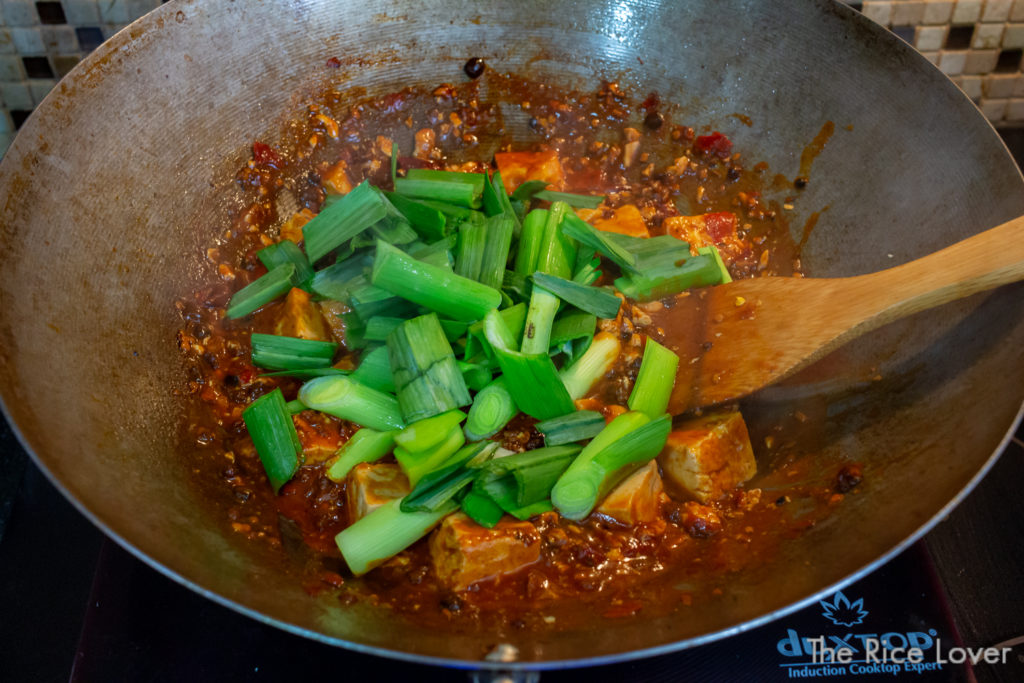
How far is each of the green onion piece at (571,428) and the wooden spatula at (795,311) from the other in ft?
0.83

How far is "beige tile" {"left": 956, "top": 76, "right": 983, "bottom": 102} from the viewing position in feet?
8.22

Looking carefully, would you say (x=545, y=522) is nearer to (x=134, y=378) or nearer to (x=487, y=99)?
(x=134, y=378)

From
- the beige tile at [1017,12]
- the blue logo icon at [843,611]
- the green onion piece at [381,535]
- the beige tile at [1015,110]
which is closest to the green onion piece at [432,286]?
the green onion piece at [381,535]

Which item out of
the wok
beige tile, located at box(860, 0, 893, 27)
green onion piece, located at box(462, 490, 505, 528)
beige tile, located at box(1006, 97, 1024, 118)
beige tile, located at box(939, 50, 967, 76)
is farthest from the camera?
beige tile, located at box(1006, 97, 1024, 118)

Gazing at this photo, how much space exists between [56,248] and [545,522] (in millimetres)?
1212

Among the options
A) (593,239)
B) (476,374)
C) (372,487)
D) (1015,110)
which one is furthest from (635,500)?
(1015,110)

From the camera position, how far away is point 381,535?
1402 millimetres

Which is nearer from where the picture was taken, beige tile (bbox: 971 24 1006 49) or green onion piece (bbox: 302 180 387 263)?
green onion piece (bbox: 302 180 387 263)

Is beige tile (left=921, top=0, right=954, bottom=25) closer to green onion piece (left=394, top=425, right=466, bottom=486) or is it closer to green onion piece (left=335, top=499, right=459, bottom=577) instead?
green onion piece (left=394, top=425, right=466, bottom=486)

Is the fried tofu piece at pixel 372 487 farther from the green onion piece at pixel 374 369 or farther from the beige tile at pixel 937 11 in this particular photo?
Answer: the beige tile at pixel 937 11

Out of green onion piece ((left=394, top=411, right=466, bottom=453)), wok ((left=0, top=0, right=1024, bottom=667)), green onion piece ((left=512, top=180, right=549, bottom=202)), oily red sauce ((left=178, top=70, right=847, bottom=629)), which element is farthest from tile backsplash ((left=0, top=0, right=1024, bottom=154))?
green onion piece ((left=394, top=411, right=466, bottom=453))

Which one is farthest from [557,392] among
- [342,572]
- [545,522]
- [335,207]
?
[335,207]

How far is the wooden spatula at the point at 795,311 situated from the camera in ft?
4.51

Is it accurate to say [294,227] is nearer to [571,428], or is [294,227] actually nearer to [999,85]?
[571,428]
